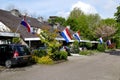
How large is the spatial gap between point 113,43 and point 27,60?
7005cm

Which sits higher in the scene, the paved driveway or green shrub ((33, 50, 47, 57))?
green shrub ((33, 50, 47, 57))

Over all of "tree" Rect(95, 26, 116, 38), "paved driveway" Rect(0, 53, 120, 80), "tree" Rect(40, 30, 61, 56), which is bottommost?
"paved driveway" Rect(0, 53, 120, 80)

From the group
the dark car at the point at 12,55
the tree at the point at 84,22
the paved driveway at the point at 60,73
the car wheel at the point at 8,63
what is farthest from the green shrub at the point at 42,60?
the tree at the point at 84,22

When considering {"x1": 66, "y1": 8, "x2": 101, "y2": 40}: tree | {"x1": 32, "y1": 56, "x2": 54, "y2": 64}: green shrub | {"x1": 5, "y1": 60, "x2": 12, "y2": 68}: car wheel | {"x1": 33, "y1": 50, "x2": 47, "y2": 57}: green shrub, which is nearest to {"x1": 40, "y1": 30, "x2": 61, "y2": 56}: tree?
{"x1": 33, "y1": 50, "x2": 47, "y2": 57}: green shrub

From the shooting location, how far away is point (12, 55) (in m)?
19.9

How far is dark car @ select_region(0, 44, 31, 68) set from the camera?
19875 mm

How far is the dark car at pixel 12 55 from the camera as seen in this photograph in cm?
1988

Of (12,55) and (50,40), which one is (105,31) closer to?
(50,40)

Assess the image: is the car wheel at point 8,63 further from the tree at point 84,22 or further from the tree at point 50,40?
the tree at point 84,22

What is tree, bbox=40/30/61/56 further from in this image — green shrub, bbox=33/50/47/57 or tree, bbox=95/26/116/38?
tree, bbox=95/26/116/38

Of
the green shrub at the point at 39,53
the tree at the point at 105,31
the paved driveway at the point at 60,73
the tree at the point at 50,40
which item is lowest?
the paved driveway at the point at 60,73

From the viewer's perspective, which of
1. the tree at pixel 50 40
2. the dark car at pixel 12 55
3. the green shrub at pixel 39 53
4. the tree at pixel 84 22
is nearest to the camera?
the dark car at pixel 12 55

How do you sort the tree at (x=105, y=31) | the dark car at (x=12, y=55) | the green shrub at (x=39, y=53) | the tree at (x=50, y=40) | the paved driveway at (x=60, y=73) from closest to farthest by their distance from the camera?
the paved driveway at (x=60, y=73), the dark car at (x=12, y=55), the green shrub at (x=39, y=53), the tree at (x=50, y=40), the tree at (x=105, y=31)

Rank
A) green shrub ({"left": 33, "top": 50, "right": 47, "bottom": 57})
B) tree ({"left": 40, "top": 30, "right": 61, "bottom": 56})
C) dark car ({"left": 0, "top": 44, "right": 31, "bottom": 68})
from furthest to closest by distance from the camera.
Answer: tree ({"left": 40, "top": 30, "right": 61, "bottom": 56})
green shrub ({"left": 33, "top": 50, "right": 47, "bottom": 57})
dark car ({"left": 0, "top": 44, "right": 31, "bottom": 68})
